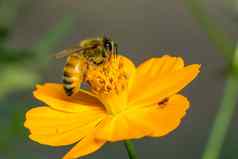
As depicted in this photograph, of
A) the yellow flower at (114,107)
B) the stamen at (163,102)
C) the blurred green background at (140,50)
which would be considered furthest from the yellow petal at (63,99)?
the blurred green background at (140,50)

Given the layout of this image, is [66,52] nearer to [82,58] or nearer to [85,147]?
[82,58]

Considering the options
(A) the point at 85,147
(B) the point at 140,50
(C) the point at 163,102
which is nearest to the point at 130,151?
(A) the point at 85,147

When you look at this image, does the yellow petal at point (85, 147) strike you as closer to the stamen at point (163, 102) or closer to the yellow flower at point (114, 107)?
the yellow flower at point (114, 107)

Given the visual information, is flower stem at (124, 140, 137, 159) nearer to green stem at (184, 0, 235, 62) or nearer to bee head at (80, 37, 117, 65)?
bee head at (80, 37, 117, 65)

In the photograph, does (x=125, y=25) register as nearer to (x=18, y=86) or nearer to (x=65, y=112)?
(x=18, y=86)

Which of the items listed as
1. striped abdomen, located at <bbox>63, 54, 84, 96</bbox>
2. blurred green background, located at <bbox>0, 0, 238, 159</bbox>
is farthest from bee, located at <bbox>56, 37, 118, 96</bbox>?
blurred green background, located at <bbox>0, 0, 238, 159</bbox>

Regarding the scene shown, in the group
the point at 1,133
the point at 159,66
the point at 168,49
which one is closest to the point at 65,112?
the point at 159,66
